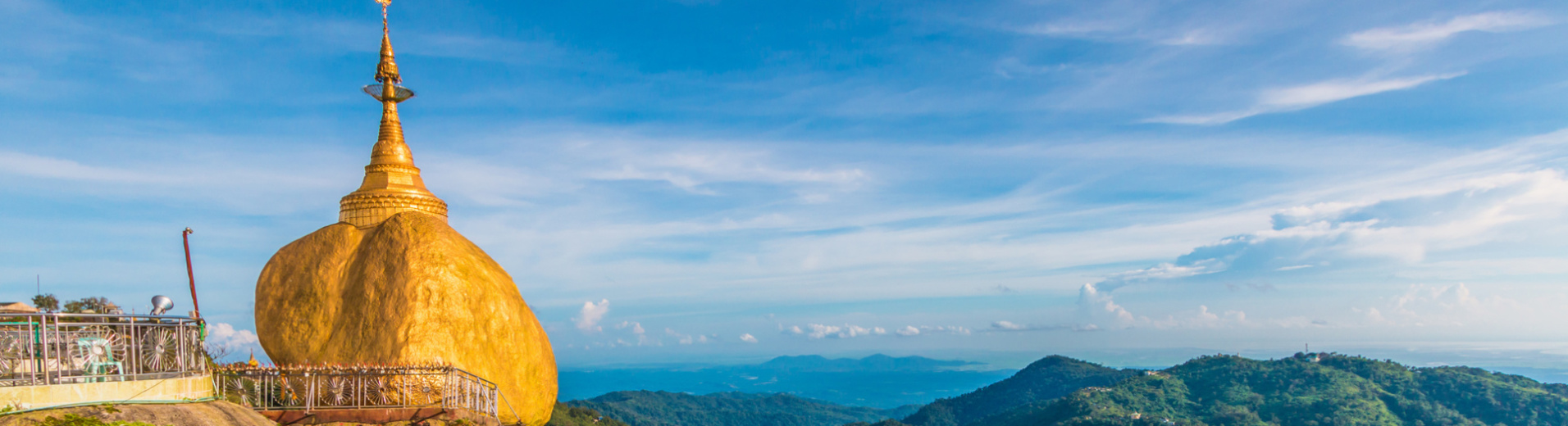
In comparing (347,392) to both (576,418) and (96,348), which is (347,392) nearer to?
(96,348)

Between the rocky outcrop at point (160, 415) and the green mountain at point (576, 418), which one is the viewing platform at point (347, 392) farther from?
the green mountain at point (576, 418)

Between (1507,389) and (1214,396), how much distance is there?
2095 inches

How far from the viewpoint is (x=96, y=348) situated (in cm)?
1683

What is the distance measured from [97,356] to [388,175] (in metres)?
10.1

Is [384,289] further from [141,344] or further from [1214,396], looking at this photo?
[1214,396]

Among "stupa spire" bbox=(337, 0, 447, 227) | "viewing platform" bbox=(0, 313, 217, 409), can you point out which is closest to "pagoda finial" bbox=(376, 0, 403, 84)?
"stupa spire" bbox=(337, 0, 447, 227)

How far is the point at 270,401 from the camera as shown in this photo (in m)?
20.2

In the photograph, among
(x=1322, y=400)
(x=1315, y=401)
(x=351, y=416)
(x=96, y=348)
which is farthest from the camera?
(x=1315, y=401)

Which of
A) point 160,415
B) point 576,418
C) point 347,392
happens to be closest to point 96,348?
point 160,415

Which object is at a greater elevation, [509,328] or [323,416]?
[509,328]

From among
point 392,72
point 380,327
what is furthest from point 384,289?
point 392,72

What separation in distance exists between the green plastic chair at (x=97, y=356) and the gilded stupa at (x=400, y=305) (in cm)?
518

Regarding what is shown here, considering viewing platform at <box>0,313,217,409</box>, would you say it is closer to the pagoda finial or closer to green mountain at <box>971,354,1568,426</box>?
the pagoda finial

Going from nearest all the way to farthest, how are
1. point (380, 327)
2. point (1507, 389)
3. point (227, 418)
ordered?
1. point (227, 418)
2. point (380, 327)
3. point (1507, 389)
